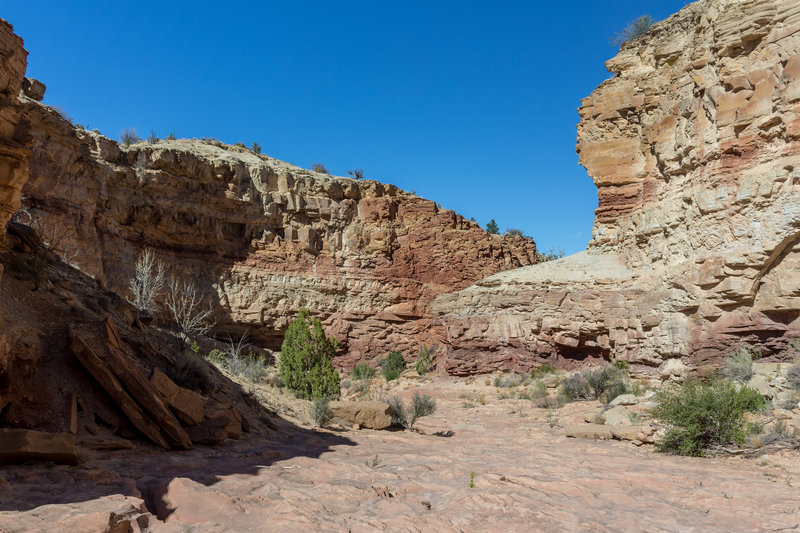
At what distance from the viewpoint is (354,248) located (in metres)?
28.2

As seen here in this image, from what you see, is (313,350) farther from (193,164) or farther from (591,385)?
(193,164)

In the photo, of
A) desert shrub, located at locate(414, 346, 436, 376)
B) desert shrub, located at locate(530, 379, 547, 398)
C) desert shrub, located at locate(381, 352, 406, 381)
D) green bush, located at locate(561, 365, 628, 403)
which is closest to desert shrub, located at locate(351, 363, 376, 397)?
desert shrub, located at locate(381, 352, 406, 381)

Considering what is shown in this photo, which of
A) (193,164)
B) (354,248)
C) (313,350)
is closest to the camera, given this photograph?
(313,350)

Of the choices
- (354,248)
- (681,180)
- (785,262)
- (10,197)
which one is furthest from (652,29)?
(10,197)

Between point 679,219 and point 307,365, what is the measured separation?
13.7 m

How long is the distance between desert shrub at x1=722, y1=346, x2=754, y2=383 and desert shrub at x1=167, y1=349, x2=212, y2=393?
13.0 meters

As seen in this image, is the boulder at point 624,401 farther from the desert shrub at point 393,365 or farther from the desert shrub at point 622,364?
the desert shrub at point 393,365

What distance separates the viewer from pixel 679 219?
56.5 ft

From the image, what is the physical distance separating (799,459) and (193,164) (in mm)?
25306

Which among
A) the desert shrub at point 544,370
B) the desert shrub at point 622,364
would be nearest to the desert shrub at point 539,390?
the desert shrub at point 544,370

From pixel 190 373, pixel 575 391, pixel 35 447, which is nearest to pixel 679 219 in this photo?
pixel 575 391

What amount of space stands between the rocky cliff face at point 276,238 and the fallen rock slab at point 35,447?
715 inches

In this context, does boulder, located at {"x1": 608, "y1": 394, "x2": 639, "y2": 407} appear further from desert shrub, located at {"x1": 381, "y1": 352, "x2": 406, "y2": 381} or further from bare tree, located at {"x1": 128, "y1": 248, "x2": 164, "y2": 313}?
bare tree, located at {"x1": 128, "y1": 248, "x2": 164, "y2": 313}

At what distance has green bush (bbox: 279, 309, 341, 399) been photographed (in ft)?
45.9
